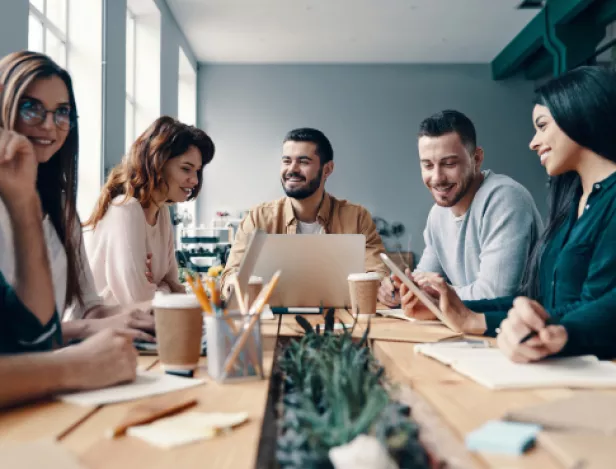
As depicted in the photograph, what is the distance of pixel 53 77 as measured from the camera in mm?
1293

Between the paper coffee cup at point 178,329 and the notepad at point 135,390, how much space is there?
0.05 metres

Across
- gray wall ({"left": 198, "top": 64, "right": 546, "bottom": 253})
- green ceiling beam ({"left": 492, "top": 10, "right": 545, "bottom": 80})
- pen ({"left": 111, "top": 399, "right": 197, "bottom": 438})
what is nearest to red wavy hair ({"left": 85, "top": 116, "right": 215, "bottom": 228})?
pen ({"left": 111, "top": 399, "right": 197, "bottom": 438})

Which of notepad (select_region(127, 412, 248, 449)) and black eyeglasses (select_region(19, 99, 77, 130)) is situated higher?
black eyeglasses (select_region(19, 99, 77, 130))

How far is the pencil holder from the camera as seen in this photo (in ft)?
2.95

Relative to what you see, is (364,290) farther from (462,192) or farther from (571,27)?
(571,27)

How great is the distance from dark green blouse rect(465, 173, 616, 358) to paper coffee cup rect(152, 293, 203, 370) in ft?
2.19

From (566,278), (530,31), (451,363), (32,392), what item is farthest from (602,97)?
(530,31)

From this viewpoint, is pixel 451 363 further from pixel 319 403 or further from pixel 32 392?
pixel 32 392

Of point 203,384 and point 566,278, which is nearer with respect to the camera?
point 203,384

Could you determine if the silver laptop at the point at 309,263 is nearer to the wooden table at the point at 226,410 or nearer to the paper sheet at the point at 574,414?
the wooden table at the point at 226,410

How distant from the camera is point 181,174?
2695mm

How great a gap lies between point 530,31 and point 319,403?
646 cm

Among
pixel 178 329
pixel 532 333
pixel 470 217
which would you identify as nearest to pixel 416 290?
pixel 532 333

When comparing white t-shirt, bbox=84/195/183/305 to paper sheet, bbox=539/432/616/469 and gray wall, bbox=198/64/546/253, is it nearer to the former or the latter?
paper sheet, bbox=539/432/616/469
